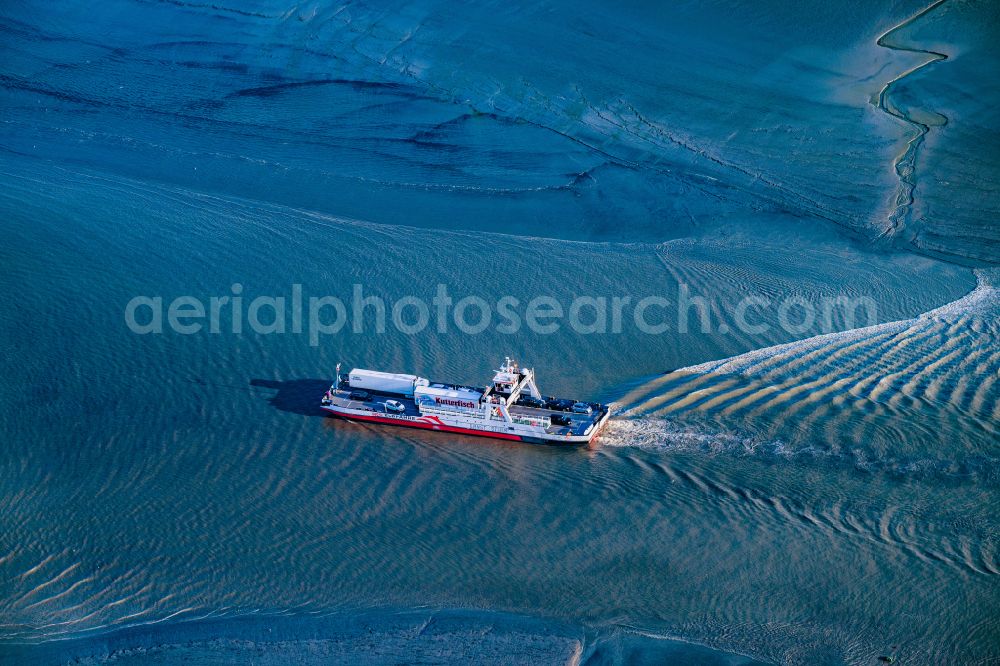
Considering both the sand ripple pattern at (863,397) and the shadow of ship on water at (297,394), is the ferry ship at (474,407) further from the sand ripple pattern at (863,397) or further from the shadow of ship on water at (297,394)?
the sand ripple pattern at (863,397)

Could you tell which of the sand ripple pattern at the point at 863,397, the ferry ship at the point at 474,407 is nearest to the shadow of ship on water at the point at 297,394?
the ferry ship at the point at 474,407

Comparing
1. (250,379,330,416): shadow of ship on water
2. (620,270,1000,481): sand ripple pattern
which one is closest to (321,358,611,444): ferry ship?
(250,379,330,416): shadow of ship on water

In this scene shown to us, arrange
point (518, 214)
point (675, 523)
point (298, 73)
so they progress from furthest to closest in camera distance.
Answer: point (298, 73), point (518, 214), point (675, 523)

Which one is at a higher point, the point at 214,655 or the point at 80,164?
the point at 80,164

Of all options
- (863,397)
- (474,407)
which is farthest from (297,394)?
(863,397)

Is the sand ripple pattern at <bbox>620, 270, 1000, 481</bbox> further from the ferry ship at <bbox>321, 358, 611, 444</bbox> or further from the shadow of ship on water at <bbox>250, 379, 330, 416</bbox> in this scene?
the shadow of ship on water at <bbox>250, 379, 330, 416</bbox>

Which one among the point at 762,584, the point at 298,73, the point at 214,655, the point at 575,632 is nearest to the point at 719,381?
the point at 762,584

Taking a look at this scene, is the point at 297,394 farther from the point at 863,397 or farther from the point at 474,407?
the point at 863,397

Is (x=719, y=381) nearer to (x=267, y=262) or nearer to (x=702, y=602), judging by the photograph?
(x=702, y=602)
